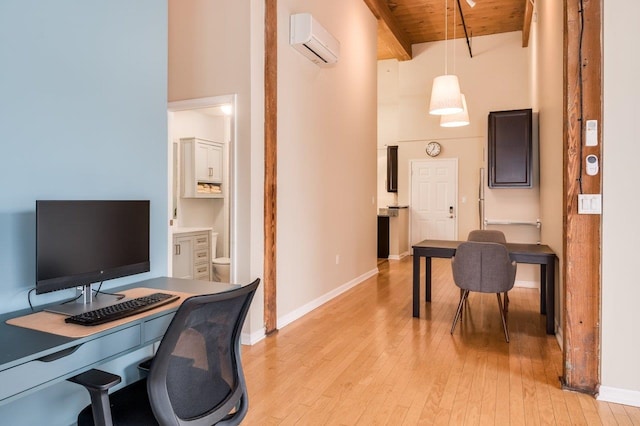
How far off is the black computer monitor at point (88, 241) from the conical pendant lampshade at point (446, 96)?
348 cm

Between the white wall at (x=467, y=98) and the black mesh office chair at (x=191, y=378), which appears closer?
the black mesh office chair at (x=191, y=378)

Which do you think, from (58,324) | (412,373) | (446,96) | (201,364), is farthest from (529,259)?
(58,324)

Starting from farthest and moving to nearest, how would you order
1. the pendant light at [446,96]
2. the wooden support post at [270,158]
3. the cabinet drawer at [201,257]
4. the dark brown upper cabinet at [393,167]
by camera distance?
1. the dark brown upper cabinet at [393,167]
2. the cabinet drawer at [201,257]
3. the pendant light at [446,96]
4. the wooden support post at [270,158]

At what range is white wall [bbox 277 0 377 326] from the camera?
4.04 meters

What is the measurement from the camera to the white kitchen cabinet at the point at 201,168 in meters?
5.54

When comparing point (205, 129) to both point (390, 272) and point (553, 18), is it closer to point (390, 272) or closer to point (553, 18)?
point (390, 272)

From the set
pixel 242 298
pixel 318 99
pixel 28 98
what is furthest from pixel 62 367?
pixel 318 99

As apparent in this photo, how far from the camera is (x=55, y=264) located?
1.79m

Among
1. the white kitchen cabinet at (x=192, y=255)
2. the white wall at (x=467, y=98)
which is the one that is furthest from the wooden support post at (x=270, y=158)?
the white wall at (x=467, y=98)

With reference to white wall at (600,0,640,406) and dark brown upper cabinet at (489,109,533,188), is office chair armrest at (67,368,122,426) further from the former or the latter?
dark brown upper cabinet at (489,109,533,188)

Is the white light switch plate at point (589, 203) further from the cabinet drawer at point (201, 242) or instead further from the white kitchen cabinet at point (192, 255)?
the cabinet drawer at point (201, 242)

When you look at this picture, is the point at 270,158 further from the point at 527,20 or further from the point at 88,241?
the point at 527,20

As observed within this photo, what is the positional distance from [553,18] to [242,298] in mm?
4067

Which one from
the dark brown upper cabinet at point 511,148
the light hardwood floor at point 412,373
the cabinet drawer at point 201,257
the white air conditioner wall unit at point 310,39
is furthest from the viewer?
the dark brown upper cabinet at point 511,148
